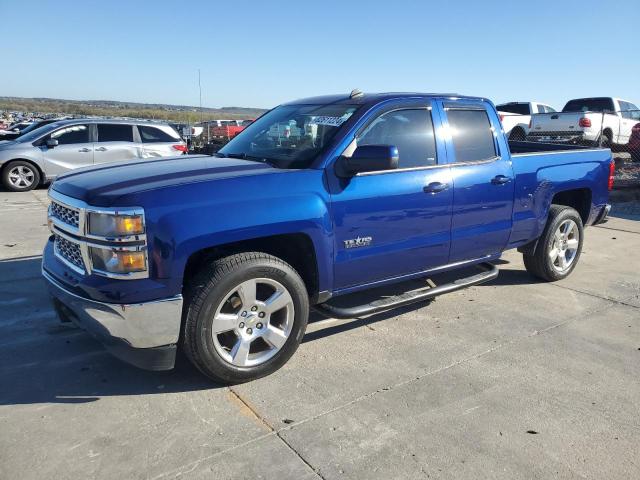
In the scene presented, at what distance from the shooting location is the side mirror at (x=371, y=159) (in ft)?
11.8

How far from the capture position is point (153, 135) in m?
13.0

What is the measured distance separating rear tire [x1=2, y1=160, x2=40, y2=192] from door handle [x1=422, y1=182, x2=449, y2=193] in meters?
11.1

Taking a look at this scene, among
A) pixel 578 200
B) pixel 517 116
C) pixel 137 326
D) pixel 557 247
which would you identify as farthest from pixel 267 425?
pixel 517 116

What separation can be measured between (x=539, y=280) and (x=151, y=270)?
436 centimetres

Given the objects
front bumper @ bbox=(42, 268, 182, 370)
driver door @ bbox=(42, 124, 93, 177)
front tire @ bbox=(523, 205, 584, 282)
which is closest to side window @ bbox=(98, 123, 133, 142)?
driver door @ bbox=(42, 124, 93, 177)

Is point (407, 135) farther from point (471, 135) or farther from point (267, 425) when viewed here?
point (267, 425)

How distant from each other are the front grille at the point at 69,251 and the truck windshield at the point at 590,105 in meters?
16.9

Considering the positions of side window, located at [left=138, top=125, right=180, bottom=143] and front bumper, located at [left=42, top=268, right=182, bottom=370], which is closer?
front bumper, located at [left=42, top=268, right=182, bottom=370]

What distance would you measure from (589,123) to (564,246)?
420 inches

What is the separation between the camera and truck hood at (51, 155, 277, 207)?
314cm

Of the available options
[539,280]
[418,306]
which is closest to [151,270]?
[418,306]

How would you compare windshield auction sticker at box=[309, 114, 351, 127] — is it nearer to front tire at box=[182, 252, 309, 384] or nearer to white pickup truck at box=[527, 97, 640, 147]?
front tire at box=[182, 252, 309, 384]

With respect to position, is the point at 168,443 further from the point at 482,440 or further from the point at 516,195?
the point at 516,195

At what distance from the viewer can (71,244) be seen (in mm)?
3369
